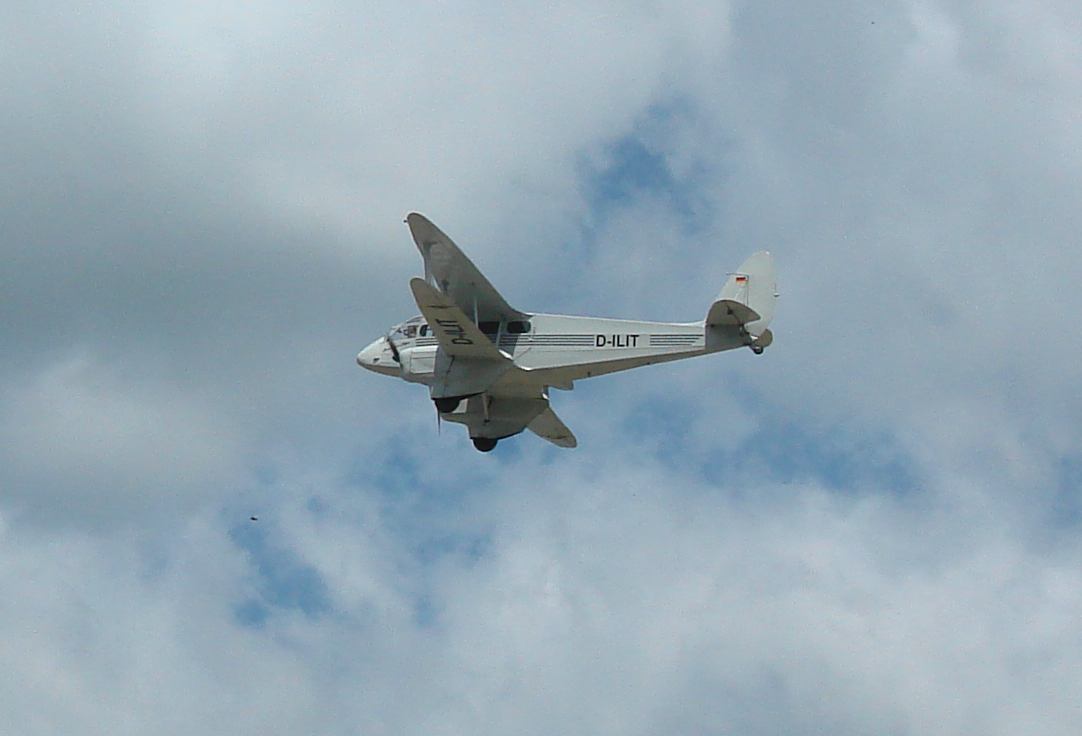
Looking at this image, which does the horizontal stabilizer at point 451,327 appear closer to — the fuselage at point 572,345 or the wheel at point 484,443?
the fuselage at point 572,345

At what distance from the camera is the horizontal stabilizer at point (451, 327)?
4488 cm

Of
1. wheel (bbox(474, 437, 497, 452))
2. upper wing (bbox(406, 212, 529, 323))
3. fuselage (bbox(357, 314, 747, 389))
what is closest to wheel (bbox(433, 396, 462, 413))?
fuselage (bbox(357, 314, 747, 389))

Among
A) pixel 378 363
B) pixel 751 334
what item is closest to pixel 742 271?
pixel 751 334

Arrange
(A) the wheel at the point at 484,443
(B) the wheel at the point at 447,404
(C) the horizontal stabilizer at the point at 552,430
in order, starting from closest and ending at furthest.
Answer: (B) the wheel at the point at 447,404
(A) the wheel at the point at 484,443
(C) the horizontal stabilizer at the point at 552,430

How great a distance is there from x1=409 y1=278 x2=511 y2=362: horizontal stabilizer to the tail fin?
7.21 metres

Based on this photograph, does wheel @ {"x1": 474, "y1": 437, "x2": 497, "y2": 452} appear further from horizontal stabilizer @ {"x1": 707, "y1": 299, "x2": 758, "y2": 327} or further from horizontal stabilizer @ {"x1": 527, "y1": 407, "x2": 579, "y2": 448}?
horizontal stabilizer @ {"x1": 707, "y1": 299, "x2": 758, "y2": 327}

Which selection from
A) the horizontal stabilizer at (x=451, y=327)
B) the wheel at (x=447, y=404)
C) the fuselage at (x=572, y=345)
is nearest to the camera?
the horizontal stabilizer at (x=451, y=327)

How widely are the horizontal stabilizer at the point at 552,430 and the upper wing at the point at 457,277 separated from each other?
23.2 ft

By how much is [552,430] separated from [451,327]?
36.8 ft

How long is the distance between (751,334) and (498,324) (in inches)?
334

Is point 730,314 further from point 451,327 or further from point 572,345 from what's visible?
point 451,327

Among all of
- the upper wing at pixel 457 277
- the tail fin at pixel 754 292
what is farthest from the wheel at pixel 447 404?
the tail fin at pixel 754 292

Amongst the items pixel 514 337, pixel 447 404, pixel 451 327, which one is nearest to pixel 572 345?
pixel 514 337

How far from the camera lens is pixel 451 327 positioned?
1827 inches
